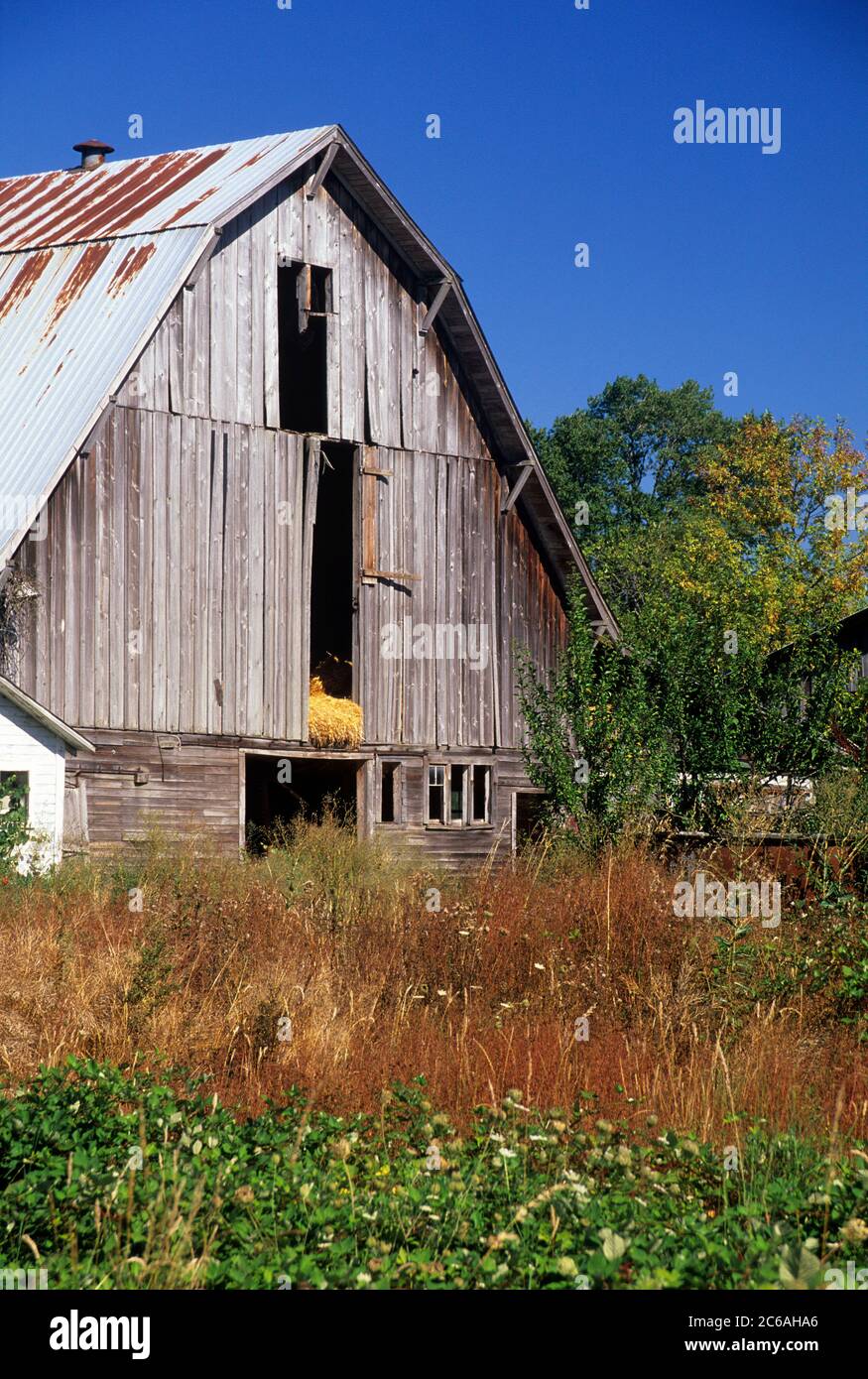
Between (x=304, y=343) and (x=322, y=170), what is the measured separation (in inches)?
128

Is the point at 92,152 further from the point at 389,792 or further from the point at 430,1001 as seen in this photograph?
the point at 430,1001

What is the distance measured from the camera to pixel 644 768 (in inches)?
784

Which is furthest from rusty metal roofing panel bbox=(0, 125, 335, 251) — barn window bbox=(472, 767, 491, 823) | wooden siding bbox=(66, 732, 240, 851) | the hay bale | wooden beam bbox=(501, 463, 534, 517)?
barn window bbox=(472, 767, 491, 823)

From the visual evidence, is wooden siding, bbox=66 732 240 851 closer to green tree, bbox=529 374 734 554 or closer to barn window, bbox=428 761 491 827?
barn window, bbox=428 761 491 827

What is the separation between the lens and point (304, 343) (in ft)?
84.5

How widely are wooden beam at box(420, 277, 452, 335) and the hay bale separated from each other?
6186mm

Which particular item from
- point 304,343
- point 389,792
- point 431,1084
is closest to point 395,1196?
point 431,1084

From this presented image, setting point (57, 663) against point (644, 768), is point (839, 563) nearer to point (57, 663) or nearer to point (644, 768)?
point (644, 768)

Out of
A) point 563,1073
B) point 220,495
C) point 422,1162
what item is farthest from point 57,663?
point 422,1162

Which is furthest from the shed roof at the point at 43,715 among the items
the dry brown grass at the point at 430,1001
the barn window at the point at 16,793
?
the dry brown grass at the point at 430,1001

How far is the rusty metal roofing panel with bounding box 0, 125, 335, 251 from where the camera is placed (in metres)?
22.9

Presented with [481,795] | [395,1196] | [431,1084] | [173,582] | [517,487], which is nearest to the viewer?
[395,1196]

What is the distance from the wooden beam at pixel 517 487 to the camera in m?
25.1

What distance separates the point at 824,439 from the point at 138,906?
4056 centimetres
